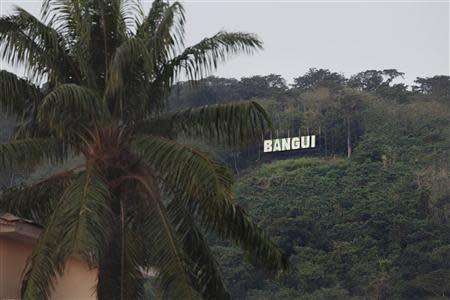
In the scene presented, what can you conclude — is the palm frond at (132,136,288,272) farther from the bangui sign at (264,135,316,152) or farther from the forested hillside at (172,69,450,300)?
the bangui sign at (264,135,316,152)

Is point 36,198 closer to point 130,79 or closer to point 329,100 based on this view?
point 130,79

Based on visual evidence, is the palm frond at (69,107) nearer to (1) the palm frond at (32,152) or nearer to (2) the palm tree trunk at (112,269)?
(1) the palm frond at (32,152)

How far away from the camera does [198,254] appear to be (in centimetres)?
1667

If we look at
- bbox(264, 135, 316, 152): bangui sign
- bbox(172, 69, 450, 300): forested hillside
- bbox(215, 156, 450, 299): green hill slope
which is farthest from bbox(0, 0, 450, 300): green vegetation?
bbox(264, 135, 316, 152): bangui sign

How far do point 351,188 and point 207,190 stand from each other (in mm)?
70938

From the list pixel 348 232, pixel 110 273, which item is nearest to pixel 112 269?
pixel 110 273

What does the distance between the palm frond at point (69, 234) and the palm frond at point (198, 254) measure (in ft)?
6.44

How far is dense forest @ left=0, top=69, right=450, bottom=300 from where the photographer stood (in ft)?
230

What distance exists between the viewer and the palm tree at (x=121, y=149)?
14.3 metres

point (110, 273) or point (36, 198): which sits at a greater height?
point (36, 198)

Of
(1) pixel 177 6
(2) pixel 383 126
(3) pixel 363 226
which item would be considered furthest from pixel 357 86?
(1) pixel 177 6

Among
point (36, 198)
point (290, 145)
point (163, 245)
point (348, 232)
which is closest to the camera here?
point (163, 245)

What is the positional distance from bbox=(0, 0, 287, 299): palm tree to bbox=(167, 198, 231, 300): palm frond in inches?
0.6

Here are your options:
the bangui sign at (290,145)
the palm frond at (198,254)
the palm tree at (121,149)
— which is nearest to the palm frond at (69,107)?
the palm tree at (121,149)
